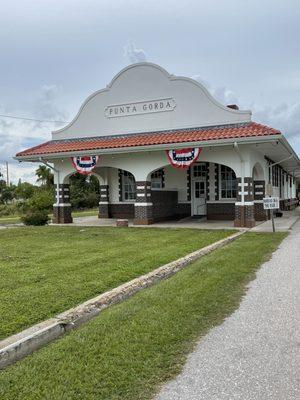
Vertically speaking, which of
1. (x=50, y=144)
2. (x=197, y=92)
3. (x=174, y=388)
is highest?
(x=197, y=92)

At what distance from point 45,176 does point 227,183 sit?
36.4m

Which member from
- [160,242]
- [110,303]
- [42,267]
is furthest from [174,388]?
[160,242]

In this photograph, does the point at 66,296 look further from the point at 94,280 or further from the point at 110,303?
the point at 94,280

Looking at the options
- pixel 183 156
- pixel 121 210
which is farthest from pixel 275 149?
pixel 121 210

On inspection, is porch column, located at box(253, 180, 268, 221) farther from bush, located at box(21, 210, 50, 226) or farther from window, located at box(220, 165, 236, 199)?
bush, located at box(21, 210, 50, 226)

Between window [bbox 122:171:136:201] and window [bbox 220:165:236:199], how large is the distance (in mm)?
5329

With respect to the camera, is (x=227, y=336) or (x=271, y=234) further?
(x=271, y=234)

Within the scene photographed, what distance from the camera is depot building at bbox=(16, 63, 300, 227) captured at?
1900 cm

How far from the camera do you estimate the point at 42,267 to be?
9.30 m

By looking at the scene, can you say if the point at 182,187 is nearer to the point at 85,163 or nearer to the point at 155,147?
the point at 155,147

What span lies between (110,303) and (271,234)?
10500 millimetres

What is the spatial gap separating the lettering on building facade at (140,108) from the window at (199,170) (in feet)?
13.9

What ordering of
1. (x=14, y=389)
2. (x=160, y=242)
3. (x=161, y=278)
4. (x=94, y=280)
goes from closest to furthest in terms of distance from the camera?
1. (x=14, y=389)
2. (x=94, y=280)
3. (x=161, y=278)
4. (x=160, y=242)

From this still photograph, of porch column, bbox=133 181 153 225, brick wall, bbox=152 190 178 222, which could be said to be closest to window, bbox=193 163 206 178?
brick wall, bbox=152 190 178 222
